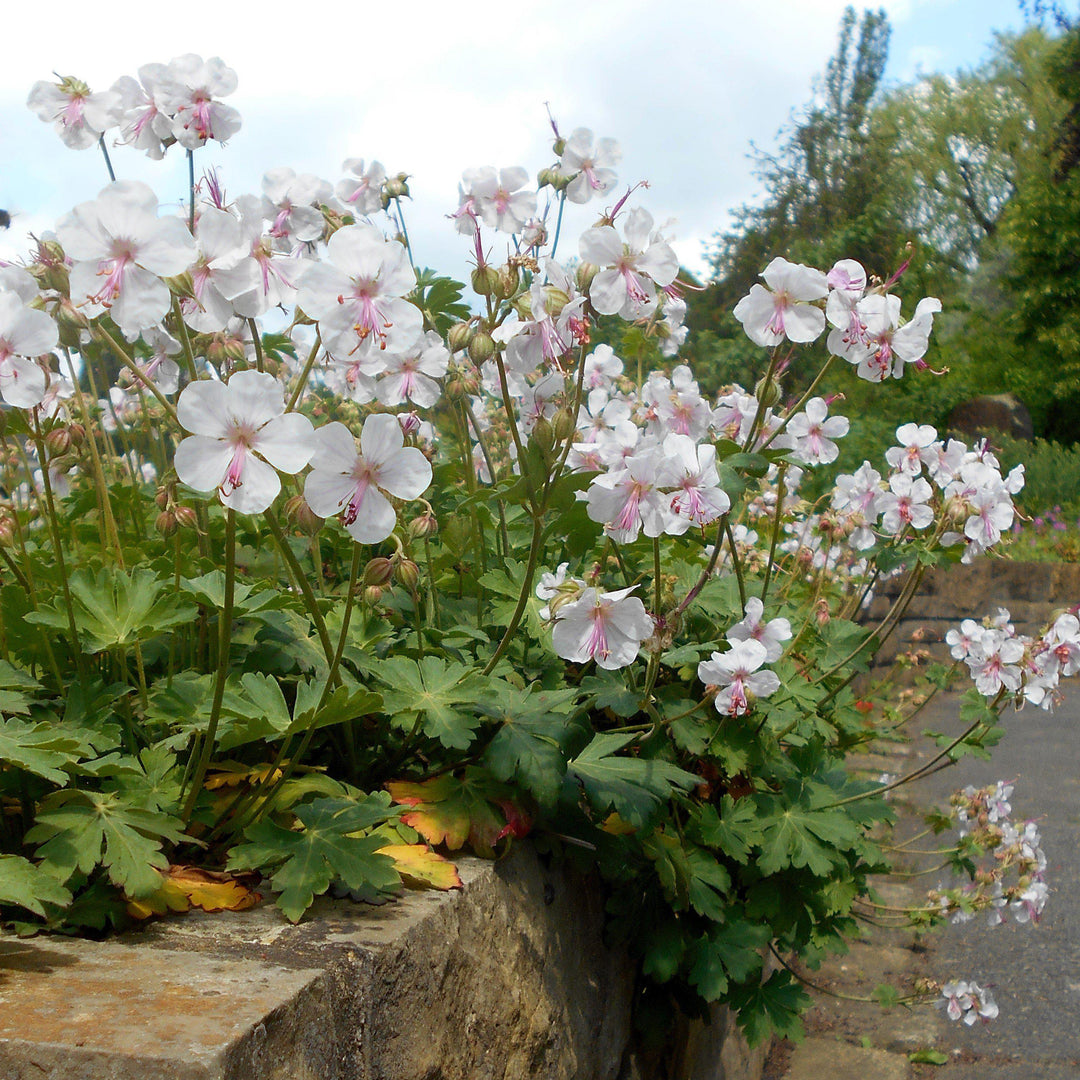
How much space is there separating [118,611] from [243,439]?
0.67 metres

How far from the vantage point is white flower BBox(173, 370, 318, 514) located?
44.5 inches

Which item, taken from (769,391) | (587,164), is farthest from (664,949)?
(587,164)

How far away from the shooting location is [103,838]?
1.36 meters

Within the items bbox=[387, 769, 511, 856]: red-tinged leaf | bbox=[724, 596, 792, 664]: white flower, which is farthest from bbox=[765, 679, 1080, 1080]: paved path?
bbox=[387, 769, 511, 856]: red-tinged leaf

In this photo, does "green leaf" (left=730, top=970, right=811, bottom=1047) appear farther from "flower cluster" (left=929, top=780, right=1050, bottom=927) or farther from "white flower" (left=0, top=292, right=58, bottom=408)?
"white flower" (left=0, top=292, right=58, bottom=408)

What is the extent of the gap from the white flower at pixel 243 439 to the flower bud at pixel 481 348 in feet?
A: 1.86

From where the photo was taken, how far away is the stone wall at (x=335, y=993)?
98cm

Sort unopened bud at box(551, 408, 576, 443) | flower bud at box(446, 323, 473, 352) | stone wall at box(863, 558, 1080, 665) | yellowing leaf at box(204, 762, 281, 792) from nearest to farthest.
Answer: unopened bud at box(551, 408, 576, 443), yellowing leaf at box(204, 762, 281, 792), flower bud at box(446, 323, 473, 352), stone wall at box(863, 558, 1080, 665)

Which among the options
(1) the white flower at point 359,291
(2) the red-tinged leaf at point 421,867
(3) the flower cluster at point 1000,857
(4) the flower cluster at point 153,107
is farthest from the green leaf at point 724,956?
(4) the flower cluster at point 153,107

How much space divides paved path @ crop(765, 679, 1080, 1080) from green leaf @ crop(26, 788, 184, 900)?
2.55 m

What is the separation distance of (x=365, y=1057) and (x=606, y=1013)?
1.03 m

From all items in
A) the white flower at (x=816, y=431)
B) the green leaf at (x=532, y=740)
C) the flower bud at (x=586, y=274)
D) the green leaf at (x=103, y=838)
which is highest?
the white flower at (x=816, y=431)

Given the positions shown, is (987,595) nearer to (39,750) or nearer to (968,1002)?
(968,1002)

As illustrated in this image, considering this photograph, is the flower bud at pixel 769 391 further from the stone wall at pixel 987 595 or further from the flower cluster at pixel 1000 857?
the stone wall at pixel 987 595
